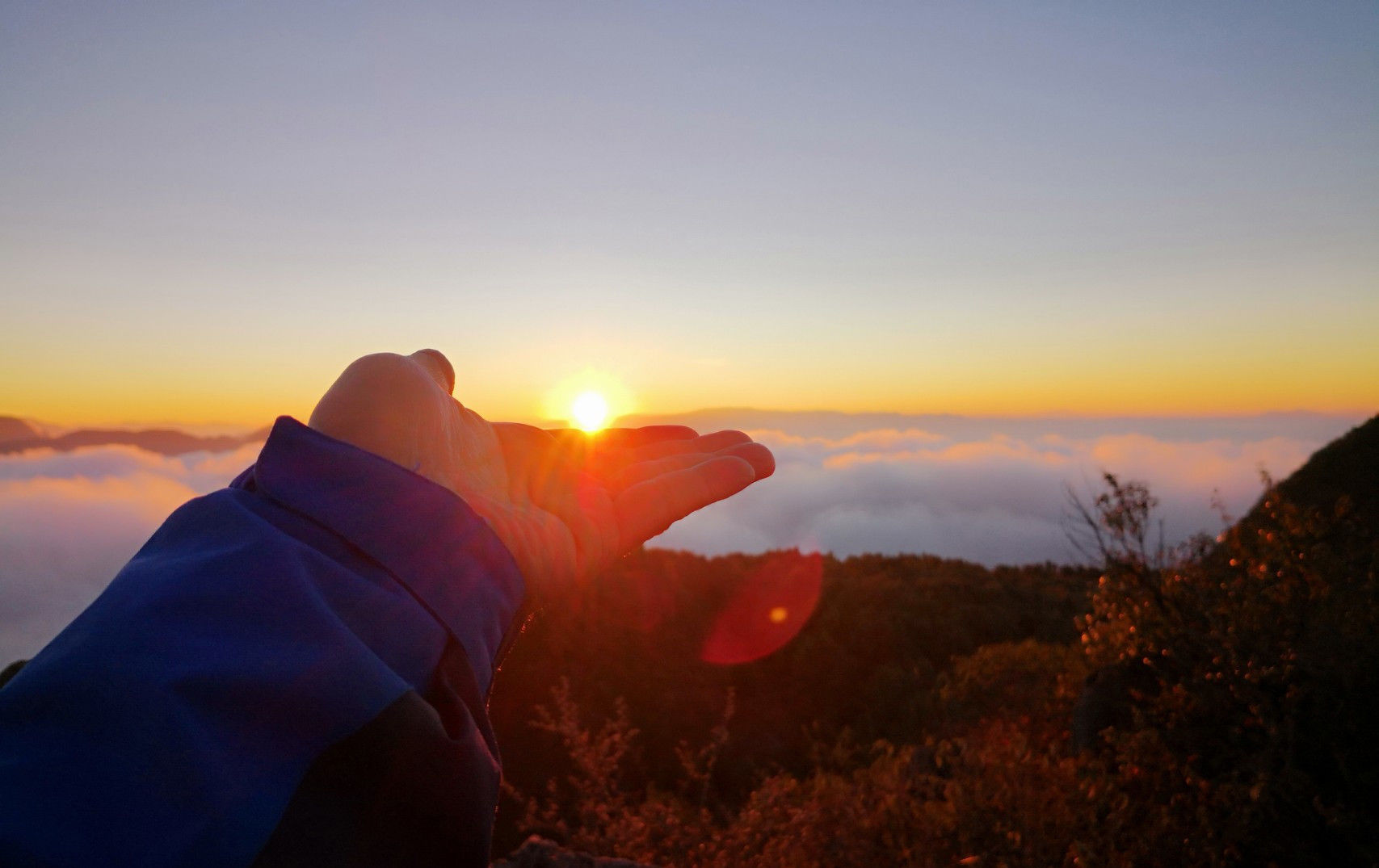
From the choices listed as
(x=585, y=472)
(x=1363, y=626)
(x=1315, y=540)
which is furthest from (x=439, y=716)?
(x=1315, y=540)

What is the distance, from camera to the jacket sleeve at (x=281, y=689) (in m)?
0.60

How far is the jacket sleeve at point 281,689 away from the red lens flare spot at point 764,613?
11569 mm

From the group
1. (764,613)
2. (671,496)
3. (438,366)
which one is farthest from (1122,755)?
(764,613)

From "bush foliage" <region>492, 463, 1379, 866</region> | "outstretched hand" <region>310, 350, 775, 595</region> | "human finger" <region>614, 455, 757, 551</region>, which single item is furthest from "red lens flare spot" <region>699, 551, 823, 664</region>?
"human finger" <region>614, 455, 757, 551</region>

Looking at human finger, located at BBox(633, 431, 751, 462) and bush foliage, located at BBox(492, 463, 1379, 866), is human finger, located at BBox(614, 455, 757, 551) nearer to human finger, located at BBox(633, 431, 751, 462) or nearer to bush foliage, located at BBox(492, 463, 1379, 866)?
human finger, located at BBox(633, 431, 751, 462)

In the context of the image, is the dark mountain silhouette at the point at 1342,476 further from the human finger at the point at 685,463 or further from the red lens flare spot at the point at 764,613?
the human finger at the point at 685,463

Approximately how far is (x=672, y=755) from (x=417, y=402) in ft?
30.7

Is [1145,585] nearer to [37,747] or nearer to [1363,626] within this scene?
[1363,626]

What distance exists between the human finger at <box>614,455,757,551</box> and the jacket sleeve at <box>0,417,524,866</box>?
445 mm

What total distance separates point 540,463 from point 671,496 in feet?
0.99

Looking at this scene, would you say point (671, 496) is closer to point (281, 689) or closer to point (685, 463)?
point (685, 463)

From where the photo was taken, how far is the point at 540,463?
5.29 ft

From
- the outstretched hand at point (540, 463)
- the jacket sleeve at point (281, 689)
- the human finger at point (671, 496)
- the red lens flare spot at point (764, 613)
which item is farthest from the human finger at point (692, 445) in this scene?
the red lens flare spot at point (764, 613)

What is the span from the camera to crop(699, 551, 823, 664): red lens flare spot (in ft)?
41.4
